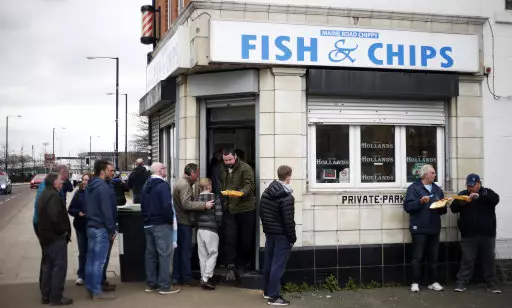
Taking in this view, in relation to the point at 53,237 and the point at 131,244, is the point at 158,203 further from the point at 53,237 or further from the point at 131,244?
the point at 53,237

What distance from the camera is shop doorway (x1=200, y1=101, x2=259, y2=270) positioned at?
845cm

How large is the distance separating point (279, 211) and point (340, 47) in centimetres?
276

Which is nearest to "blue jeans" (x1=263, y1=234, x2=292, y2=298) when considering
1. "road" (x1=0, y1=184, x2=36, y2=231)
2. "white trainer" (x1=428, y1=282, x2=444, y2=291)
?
"white trainer" (x1=428, y1=282, x2=444, y2=291)

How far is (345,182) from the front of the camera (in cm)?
846

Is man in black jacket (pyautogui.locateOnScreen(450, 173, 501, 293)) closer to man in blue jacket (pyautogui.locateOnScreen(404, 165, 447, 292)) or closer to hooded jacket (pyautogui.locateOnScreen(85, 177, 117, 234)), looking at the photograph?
man in blue jacket (pyautogui.locateOnScreen(404, 165, 447, 292))

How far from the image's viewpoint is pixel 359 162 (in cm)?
849

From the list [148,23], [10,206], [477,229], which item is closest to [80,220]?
[477,229]

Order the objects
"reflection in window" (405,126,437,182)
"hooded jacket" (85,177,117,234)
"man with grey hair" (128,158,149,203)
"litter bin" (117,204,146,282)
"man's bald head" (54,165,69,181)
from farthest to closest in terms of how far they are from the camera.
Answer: "man with grey hair" (128,158,149,203)
"reflection in window" (405,126,437,182)
"litter bin" (117,204,146,282)
"man's bald head" (54,165,69,181)
"hooded jacket" (85,177,117,234)

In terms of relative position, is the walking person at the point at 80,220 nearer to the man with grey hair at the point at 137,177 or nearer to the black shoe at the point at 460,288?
the man with grey hair at the point at 137,177

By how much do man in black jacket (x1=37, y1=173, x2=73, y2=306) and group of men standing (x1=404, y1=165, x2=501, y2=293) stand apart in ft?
15.9

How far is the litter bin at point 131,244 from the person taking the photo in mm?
8188

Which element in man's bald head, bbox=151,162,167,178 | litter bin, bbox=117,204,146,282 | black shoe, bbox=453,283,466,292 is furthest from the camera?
litter bin, bbox=117,204,146,282

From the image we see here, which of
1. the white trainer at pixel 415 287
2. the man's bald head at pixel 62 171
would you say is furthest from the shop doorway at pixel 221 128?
the white trainer at pixel 415 287

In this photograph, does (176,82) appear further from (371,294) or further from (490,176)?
(490,176)
